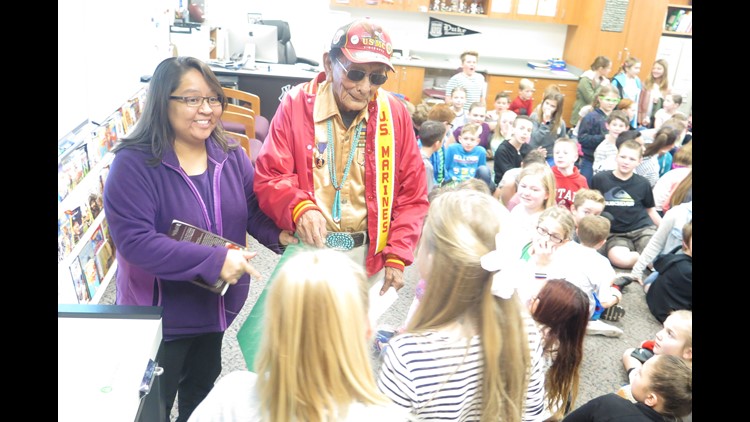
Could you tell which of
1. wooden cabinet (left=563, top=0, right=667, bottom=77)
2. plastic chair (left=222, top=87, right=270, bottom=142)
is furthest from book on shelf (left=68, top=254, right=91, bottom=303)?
wooden cabinet (left=563, top=0, right=667, bottom=77)

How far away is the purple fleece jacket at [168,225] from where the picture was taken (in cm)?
146

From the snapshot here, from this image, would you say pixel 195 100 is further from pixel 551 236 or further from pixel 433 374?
pixel 551 236

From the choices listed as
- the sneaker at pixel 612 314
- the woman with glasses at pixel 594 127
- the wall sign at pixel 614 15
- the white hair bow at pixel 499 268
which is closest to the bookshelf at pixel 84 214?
the white hair bow at pixel 499 268

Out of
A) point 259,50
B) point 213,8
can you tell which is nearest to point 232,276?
point 259,50

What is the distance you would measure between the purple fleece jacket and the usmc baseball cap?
0.45 metres

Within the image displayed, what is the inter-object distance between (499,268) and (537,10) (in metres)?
7.47

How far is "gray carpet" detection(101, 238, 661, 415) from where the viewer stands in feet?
8.95

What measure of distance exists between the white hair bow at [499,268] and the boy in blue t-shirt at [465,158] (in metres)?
2.92

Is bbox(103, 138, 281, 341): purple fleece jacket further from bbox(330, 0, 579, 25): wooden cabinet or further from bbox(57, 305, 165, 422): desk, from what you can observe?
bbox(330, 0, 579, 25): wooden cabinet

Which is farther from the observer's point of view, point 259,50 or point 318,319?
point 259,50

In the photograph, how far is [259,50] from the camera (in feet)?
21.0

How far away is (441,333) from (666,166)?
4378 mm

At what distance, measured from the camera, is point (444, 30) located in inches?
318
